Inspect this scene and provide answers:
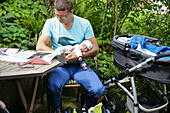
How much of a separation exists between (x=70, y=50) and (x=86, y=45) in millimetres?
238

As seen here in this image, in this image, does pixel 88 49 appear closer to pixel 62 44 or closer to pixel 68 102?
pixel 62 44

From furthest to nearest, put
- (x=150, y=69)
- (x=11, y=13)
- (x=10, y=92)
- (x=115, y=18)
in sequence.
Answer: (x=115, y=18), (x=11, y=13), (x=10, y=92), (x=150, y=69)

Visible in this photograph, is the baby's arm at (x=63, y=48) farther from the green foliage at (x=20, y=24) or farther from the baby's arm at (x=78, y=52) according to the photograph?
the green foliage at (x=20, y=24)

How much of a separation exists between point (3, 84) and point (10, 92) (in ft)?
0.79

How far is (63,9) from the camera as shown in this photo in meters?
2.40

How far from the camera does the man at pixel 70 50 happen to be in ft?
7.42

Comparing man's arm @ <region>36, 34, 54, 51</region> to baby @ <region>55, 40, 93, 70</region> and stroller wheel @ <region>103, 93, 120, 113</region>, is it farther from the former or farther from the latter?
stroller wheel @ <region>103, 93, 120, 113</region>

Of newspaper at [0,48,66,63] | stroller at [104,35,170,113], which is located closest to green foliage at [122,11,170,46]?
stroller at [104,35,170,113]

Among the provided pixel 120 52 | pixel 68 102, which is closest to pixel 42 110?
pixel 68 102

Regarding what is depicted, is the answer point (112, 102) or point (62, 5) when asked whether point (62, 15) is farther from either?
point (112, 102)

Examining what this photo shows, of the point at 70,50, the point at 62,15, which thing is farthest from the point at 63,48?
the point at 62,15

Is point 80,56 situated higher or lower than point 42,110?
higher

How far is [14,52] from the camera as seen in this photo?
84.1 inches

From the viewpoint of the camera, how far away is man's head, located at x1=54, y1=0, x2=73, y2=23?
2.37 m
